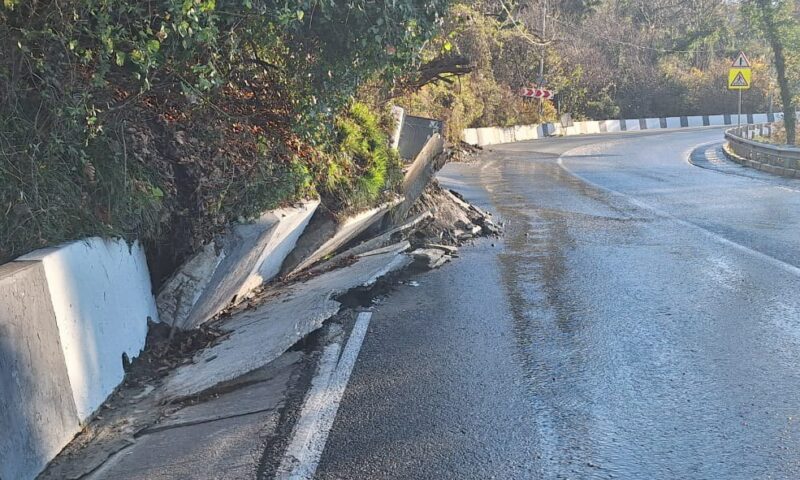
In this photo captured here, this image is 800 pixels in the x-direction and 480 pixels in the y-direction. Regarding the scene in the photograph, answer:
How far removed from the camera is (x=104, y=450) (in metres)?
4.44

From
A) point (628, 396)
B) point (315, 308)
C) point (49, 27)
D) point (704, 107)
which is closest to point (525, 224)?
point (315, 308)

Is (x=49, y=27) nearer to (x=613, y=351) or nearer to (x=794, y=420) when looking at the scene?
(x=613, y=351)

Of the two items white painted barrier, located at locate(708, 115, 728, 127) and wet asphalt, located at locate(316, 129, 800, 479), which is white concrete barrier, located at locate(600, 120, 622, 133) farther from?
wet asphalt, located at locate(316, 129, 800, 479)

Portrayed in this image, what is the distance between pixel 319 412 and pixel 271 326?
1.90 meters

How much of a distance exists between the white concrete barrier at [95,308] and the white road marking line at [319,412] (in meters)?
1.29

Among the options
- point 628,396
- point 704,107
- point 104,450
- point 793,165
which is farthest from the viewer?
point 704,107

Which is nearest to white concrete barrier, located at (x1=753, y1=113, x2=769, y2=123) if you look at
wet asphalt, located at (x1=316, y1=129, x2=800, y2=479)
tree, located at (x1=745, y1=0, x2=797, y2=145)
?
tree, located at (x1=745, y1=0, x2=797, y2=145)

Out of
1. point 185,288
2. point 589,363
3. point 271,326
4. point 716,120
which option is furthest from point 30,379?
point 716,120

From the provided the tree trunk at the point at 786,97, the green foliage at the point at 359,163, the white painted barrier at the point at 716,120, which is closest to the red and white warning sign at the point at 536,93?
the tree trunk at the point at 786,97

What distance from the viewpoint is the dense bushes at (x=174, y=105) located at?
213 inches

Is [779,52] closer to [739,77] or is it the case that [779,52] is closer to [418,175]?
[739,77]

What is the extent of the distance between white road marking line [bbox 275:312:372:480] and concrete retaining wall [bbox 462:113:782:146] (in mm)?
30810

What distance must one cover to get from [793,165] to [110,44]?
1931 centimetres

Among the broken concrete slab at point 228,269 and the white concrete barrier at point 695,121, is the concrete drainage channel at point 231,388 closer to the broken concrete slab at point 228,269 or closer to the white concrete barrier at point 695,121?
the broken concrete slab at point 228,269
